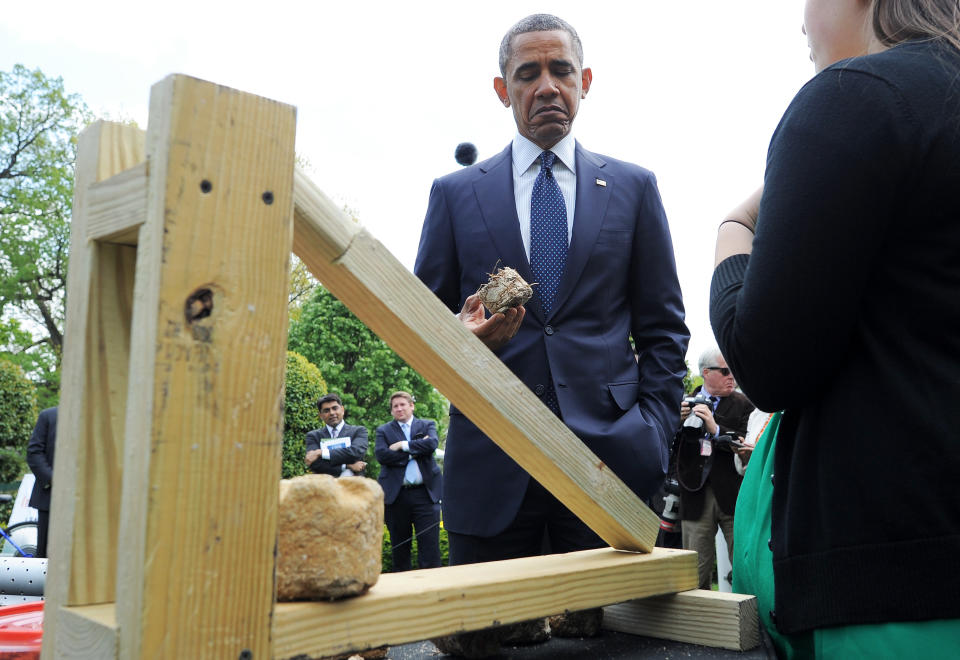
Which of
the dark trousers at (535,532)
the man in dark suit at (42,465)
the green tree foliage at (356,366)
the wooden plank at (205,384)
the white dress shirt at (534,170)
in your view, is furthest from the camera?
the green tree foliage at (356,366)

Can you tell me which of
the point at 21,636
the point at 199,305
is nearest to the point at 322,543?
the point at 199,305

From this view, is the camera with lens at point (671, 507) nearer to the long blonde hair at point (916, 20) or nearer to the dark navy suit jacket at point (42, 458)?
the dark navy suit jacket at point (42, 458)

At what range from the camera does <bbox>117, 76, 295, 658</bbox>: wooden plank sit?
954 mm

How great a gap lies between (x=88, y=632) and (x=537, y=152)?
75.2 inches

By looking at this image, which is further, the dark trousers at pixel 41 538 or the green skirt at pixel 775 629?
the dark trousers at pixel 41 538

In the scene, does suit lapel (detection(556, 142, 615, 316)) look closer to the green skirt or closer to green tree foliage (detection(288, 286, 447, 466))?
the green skirt

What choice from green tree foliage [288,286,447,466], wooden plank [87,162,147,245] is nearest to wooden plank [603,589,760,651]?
wooden plank [87,162,147,245]

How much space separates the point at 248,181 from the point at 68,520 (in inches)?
19.8

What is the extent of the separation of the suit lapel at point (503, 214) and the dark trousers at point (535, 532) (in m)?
0.50

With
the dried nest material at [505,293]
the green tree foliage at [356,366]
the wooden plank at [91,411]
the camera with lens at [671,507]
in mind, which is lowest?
the camera with lens at [671,507]

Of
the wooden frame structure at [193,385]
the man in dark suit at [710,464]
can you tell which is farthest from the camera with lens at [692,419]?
the wooden frame structure at [193,385]

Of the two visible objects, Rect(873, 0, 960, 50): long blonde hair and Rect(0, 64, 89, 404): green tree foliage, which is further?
Rect(0, 64, 89, 404): green tree foliage

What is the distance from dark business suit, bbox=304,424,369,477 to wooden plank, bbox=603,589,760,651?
783 centimetres

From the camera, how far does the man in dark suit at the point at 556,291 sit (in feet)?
7.18
